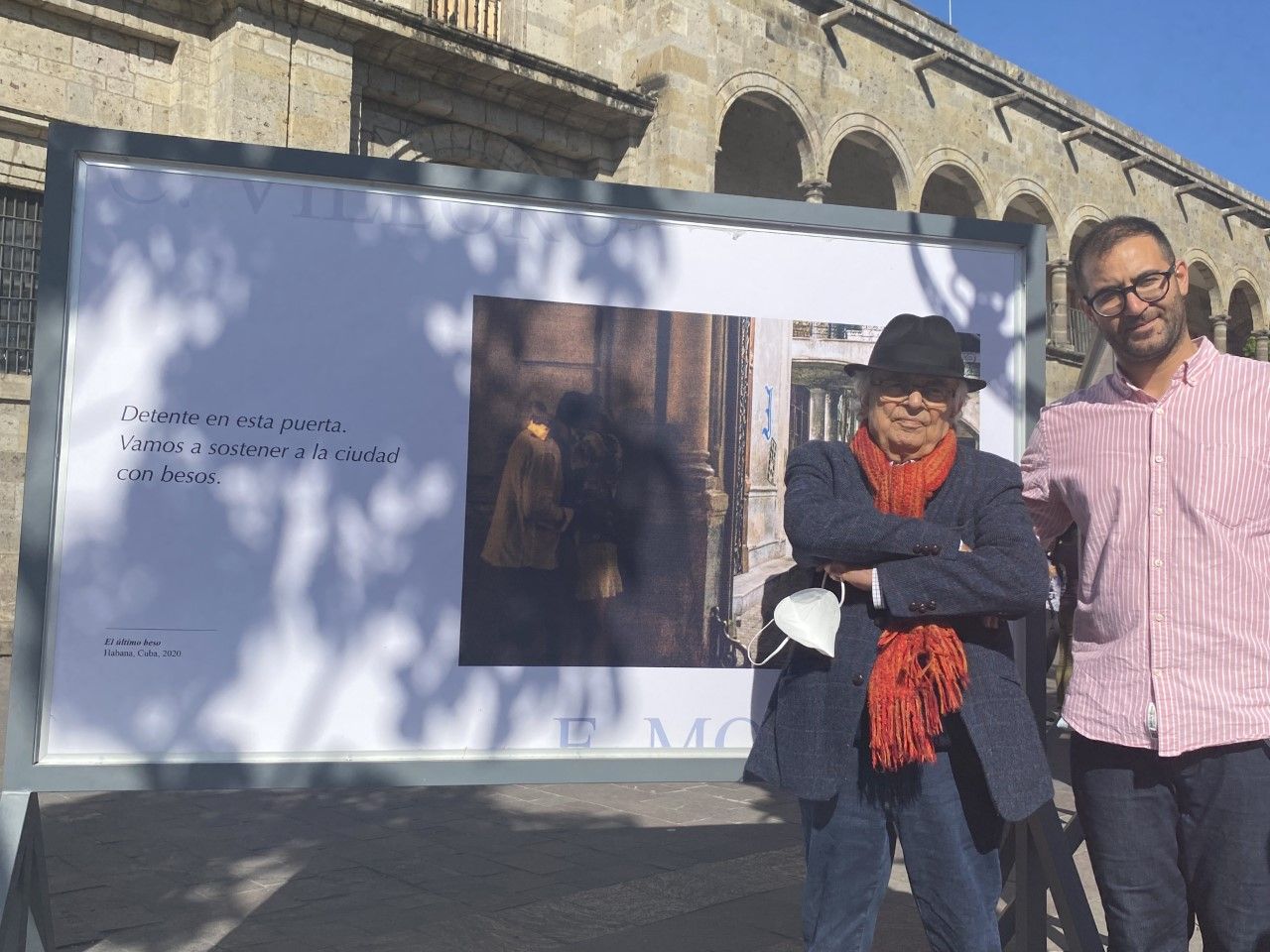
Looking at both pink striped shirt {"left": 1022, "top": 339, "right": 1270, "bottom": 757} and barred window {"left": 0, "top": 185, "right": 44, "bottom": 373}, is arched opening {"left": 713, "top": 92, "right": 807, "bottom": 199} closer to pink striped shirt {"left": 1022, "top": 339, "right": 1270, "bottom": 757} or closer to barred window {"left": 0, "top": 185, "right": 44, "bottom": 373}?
barred window {"left": 0, "top": 185, "right": 44, "bottom": 373}

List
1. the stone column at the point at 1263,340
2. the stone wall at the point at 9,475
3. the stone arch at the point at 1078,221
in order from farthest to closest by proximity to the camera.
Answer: the stone column at the point at 1263,340 → the stone arch at the point at 1078,221 → the stone wall at the point at 9,475

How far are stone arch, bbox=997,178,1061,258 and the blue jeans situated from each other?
700 inches

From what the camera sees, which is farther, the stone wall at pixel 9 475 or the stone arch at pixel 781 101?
the stone arch at pixel 781 101

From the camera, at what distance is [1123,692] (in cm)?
237

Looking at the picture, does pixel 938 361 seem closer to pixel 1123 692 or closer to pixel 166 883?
pixel 1123 692

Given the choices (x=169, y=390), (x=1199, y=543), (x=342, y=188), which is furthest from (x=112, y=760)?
(x=1199, y=543)

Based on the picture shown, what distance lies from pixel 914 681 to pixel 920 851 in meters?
0.34

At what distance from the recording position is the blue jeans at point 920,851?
2.32 metres

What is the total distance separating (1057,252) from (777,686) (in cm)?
1959

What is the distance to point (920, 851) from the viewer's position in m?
2.34

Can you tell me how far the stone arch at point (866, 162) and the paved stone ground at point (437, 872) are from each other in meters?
9.85

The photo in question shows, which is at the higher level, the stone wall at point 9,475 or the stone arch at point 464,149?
the stone arch at point 464,149

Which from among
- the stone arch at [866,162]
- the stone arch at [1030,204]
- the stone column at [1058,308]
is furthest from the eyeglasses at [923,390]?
the stone column at [1058,308]

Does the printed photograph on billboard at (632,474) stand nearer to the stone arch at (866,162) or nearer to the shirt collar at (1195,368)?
the shirt collar at (1195,368)
